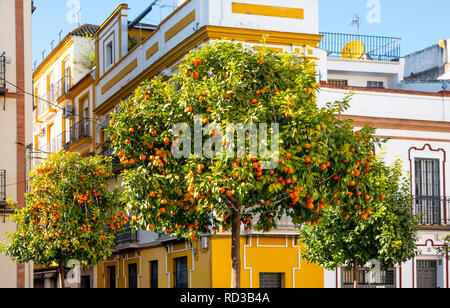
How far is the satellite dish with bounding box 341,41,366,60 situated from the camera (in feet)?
110

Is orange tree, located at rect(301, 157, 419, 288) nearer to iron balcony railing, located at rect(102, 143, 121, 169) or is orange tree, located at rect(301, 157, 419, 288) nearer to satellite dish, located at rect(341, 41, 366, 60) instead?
iron balcony railing, located at rect(102, 143, 121, 169)

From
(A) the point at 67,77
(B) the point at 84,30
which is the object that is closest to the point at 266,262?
(A) the point at 67,77

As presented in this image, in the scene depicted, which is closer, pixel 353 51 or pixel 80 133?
pixel 353 51

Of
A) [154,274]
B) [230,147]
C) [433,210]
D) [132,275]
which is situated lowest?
[132,275]

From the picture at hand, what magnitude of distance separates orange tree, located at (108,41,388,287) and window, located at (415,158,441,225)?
11382 mm

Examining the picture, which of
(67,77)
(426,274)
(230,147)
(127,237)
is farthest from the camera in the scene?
(67,77)

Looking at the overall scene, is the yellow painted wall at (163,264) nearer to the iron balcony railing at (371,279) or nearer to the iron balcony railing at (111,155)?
the iron balcony railing at (111,155)

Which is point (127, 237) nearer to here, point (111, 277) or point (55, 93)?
point (111, 277)

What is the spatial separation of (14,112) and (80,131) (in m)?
8.60

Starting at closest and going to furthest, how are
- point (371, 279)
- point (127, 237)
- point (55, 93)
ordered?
point (371, 279)
point (127, 237)
point (55, 93)

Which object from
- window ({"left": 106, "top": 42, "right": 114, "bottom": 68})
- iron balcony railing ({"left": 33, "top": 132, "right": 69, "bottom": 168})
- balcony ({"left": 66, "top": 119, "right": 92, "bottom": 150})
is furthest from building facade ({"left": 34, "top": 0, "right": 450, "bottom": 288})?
iron balcony railing ({"left": 33, "top": 132, "right": 69, "bottom": 168})

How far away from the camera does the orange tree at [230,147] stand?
13.3m

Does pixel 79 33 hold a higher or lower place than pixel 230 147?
higher

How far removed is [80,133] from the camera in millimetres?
35781
